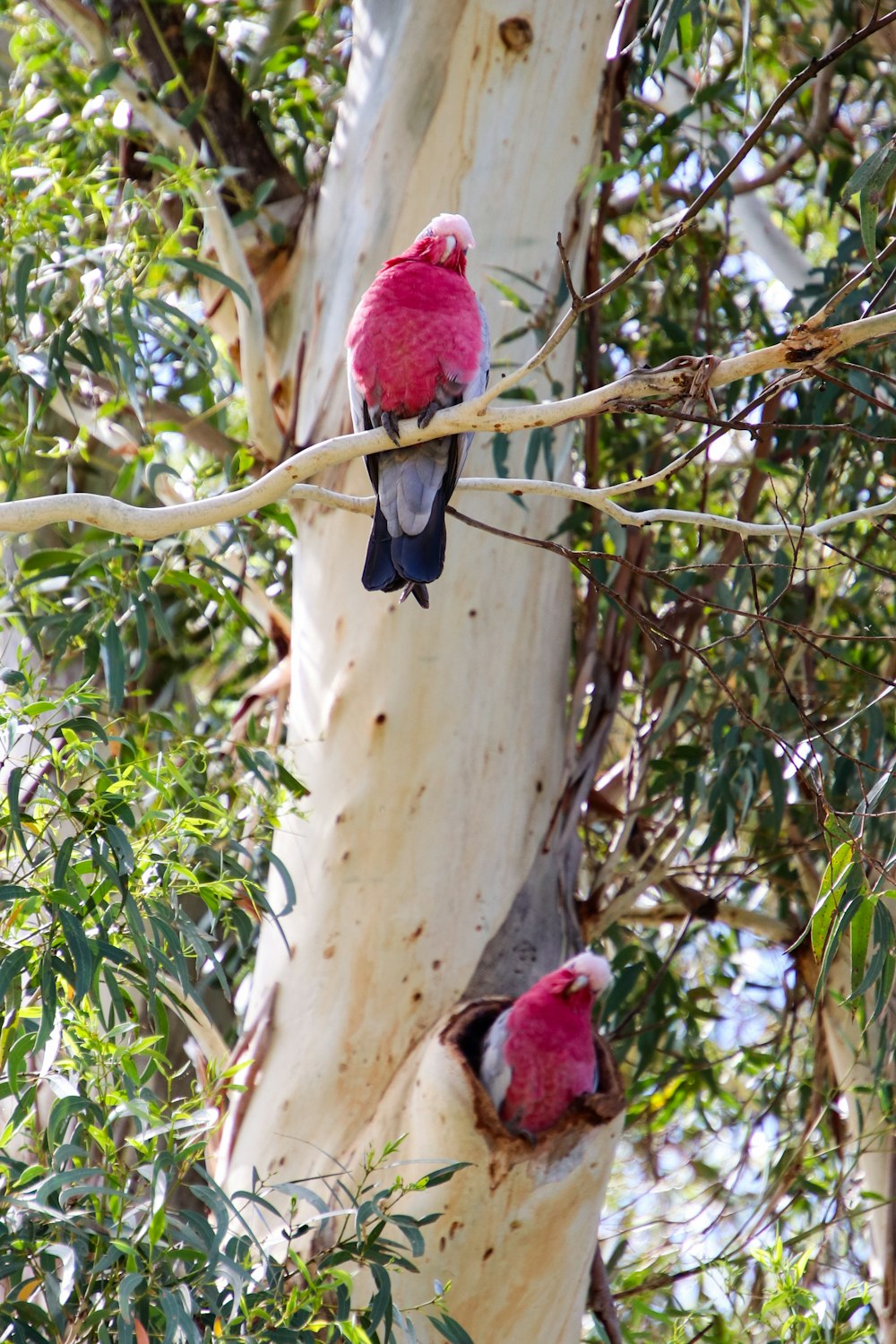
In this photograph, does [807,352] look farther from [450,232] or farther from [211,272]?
[211,272]

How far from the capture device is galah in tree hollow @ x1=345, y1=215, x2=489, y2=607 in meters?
1.50

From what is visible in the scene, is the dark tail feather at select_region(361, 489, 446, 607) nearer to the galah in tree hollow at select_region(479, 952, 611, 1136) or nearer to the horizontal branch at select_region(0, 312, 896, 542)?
the horizontal branch at select_region(0, 312, 896, 542)

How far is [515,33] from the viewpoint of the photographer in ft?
7.00

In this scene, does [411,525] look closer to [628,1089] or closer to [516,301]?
[516,301]

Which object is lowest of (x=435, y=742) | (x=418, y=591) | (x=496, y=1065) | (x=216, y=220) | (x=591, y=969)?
(x=496, y=1065)

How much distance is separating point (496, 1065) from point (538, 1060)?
7 centimetres

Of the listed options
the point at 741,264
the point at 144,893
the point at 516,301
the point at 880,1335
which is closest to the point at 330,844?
the point at 144,893

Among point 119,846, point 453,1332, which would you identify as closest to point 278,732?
point 119,846

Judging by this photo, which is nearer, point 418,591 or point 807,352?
point 807,352

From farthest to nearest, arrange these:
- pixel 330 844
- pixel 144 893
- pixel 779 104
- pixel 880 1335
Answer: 1. pixel 880 1335
2. pixel 330 844
3. pixel 144 893
4. pixel 779 104

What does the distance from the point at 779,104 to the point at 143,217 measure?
156cm

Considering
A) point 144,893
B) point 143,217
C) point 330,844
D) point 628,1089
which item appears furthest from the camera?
point 628,1089

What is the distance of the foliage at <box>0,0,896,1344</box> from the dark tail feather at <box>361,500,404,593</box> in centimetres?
23

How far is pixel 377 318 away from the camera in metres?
1.62
